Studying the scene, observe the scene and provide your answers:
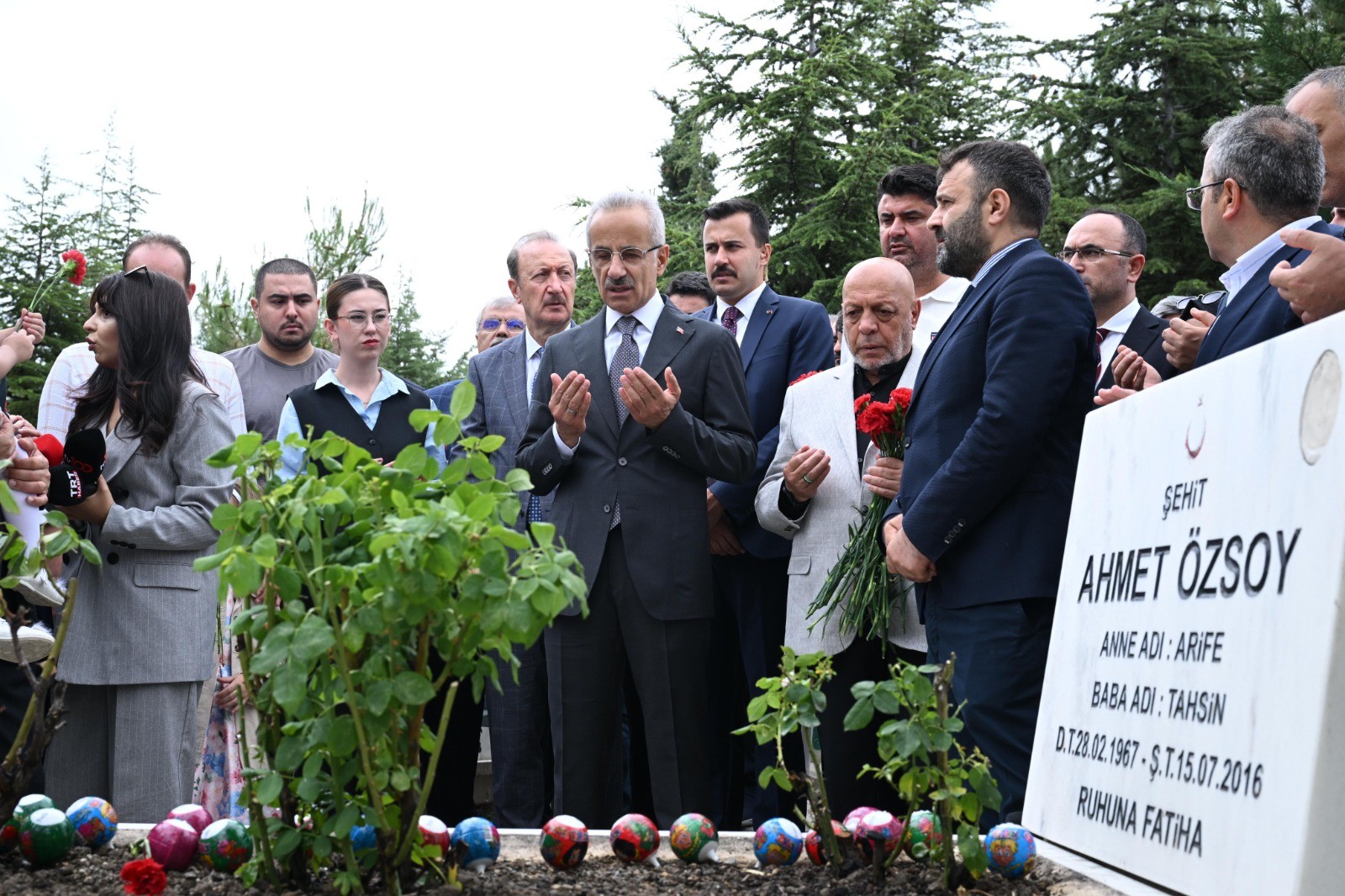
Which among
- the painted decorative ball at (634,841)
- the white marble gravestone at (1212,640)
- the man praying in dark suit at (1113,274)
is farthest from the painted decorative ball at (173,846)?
the man praying in dark suit at (1113,274)

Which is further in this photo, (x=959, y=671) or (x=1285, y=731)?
(x=959, y=671)

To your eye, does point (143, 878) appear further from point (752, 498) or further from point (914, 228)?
point (914, 228)

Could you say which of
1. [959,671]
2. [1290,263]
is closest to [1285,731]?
[959,671]

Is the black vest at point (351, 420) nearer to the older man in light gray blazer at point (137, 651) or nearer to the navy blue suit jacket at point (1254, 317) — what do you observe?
the older man in light gray blazer at point (137, 651)

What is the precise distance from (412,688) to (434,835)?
1.76ft

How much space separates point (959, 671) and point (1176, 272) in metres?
14.1

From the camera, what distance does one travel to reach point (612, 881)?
246cm

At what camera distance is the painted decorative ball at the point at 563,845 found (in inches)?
98.2

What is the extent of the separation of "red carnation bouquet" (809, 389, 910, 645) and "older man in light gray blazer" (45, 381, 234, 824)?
214 centimetres

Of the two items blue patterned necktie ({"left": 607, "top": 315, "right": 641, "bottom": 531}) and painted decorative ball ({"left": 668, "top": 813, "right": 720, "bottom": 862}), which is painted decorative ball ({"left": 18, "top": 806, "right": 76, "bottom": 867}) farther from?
blue patterned necktie ({"left": 607, "top": 315, "right": 641, "bottom": 531})

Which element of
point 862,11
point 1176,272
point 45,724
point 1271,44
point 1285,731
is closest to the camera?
point 1285,731

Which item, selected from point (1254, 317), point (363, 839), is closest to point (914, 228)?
point (1254, 317)

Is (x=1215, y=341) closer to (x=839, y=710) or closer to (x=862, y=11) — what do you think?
(x=839, y=710)

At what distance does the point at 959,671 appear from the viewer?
363 cm
